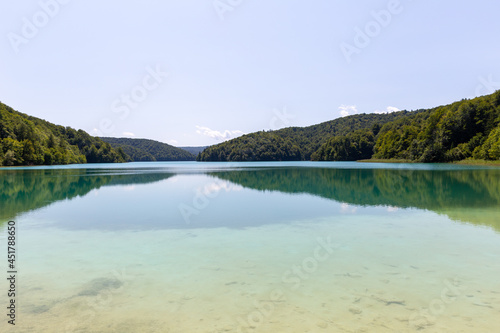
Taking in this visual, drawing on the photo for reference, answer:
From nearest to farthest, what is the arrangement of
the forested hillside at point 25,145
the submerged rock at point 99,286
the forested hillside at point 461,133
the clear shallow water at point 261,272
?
1. the clear shallow water at point 261,272
2. the submerged rock at point 99,286
3. the forested hillside at point 461,133
4. the forested hillside at point 25,145

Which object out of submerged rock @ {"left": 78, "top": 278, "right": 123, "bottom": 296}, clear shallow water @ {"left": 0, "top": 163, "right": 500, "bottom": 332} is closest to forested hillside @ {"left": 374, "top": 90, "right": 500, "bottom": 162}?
clear shallow water @ {"left": 0, "top": 163, "right": 500, "bottom": 332}

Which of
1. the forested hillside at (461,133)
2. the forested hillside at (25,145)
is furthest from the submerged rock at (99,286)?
the forested hillside at (25,145)

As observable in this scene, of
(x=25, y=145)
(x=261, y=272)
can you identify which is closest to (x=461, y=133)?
(x=261, y=272)

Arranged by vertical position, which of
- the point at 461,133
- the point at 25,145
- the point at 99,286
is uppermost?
the point at 461,133

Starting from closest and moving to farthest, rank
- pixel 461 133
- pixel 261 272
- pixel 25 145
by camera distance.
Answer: pixel 261 272
pixel 25 145
pixel 461 133

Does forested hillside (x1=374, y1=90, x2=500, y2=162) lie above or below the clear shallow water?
above

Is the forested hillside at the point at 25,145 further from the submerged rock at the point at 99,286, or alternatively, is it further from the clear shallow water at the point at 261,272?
the submerged rock at the point at 99,286

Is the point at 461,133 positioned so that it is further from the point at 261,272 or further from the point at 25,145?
the point at 25,145

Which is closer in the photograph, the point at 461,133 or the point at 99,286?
→ the point at 99,286

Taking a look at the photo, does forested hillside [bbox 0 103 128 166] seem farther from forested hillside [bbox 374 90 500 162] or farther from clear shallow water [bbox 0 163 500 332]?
forested hillside [bbox 374 90 500 162]

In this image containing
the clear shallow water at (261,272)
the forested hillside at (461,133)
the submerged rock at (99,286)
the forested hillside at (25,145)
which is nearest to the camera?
the clear shallow water at (261,272)

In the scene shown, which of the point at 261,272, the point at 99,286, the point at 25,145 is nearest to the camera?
the point at 99,286

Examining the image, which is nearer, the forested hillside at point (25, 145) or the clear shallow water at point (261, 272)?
the clear shallow water at point (261, 272)

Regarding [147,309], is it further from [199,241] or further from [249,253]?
[199,241]
